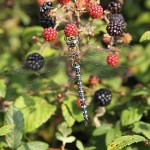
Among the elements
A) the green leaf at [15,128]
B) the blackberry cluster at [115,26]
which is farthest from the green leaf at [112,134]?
the blackberry cluster at [115,26]

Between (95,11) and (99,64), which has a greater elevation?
(95,11)

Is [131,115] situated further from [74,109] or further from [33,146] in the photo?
[33,146]

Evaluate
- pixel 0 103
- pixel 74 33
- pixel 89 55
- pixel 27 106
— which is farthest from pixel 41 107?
pixel 74 33

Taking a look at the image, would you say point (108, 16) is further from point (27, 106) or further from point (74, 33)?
point (27, 106)

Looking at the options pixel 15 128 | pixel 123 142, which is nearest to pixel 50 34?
pixel 15 128

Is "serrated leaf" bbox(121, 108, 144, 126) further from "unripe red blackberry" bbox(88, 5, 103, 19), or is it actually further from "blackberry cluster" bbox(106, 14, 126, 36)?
"unripe red blackberry" bbox(88, 5, 103, 19)

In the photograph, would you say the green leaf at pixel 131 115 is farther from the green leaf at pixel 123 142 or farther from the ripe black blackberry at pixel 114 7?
the ripe black blackberry at pixel 114 7
